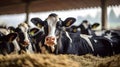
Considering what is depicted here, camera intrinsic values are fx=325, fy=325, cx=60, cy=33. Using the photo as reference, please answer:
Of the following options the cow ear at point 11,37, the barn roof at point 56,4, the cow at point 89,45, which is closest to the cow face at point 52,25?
the cow at point 89,45

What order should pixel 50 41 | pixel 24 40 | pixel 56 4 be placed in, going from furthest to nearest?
pixel 56 4 < pixel 24 40 < pixel 50 41

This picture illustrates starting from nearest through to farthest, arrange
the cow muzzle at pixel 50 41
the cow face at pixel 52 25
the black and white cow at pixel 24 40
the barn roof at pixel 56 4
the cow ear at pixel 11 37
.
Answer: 1. the cow muzzle at pixel 50 41
2. the cow face at pixel 52 25
3. the cow ear at pixel 11 37
4. the black and white cow at pixel 24 40
5. the barn roof at pixel 56 4

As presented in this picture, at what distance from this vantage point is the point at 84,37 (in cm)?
499

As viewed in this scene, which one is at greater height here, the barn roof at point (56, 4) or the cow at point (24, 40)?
the barn roof at point (56, 4)

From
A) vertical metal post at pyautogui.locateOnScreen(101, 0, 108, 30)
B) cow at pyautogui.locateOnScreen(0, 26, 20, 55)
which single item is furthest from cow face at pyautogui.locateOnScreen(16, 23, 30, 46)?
vertical metal post at pyautogui.locateOnScreen(101, 0, 108, 30)

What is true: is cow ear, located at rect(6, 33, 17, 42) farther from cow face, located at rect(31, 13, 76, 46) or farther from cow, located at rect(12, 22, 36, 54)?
cow face, located at rect(31, 13, 76, 46)

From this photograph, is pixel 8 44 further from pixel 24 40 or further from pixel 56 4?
pixel 56 4

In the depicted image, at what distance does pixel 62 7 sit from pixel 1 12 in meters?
4.66

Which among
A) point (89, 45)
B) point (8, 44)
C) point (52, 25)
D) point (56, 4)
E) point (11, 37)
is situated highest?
point (56, 4)

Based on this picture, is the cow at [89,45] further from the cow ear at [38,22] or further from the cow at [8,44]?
the cow at [8,44]

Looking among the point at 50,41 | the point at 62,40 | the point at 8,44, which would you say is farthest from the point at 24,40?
the point at 50,41

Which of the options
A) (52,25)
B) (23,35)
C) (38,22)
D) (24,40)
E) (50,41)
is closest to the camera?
(50,41)

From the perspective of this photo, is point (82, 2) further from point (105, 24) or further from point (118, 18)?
A: point (118, 18)

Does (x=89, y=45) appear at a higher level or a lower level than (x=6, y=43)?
lower
